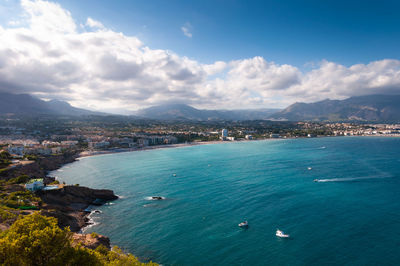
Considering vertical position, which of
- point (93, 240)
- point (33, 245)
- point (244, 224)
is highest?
point (33, 245)

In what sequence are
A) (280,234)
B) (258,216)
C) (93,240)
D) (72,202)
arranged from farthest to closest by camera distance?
(72,202) → (258,216) → (280,234) → (93,240)

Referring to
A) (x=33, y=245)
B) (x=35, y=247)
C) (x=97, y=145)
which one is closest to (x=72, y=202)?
(x=35, y=247)

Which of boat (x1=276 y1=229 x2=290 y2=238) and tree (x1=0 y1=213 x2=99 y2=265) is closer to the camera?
tree (x1=0 y1=213 x2=99 y2=265)

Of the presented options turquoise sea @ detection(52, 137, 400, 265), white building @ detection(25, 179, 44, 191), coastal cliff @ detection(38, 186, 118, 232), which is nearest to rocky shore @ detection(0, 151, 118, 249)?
coastal cliff @ detection(38, 186, 118, 232)

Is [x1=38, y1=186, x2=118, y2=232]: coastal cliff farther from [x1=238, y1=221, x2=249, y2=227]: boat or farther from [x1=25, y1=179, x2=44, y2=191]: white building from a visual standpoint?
[x1=238, y1=221, x2=249, y2=227]: boat

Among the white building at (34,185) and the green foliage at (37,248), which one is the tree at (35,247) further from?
the white building at (34,185)

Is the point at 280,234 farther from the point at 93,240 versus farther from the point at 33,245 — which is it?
the point at 33,245

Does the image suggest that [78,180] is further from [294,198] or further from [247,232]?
[294,198]

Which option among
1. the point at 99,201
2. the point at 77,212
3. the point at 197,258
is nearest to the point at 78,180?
the point at 99,201
